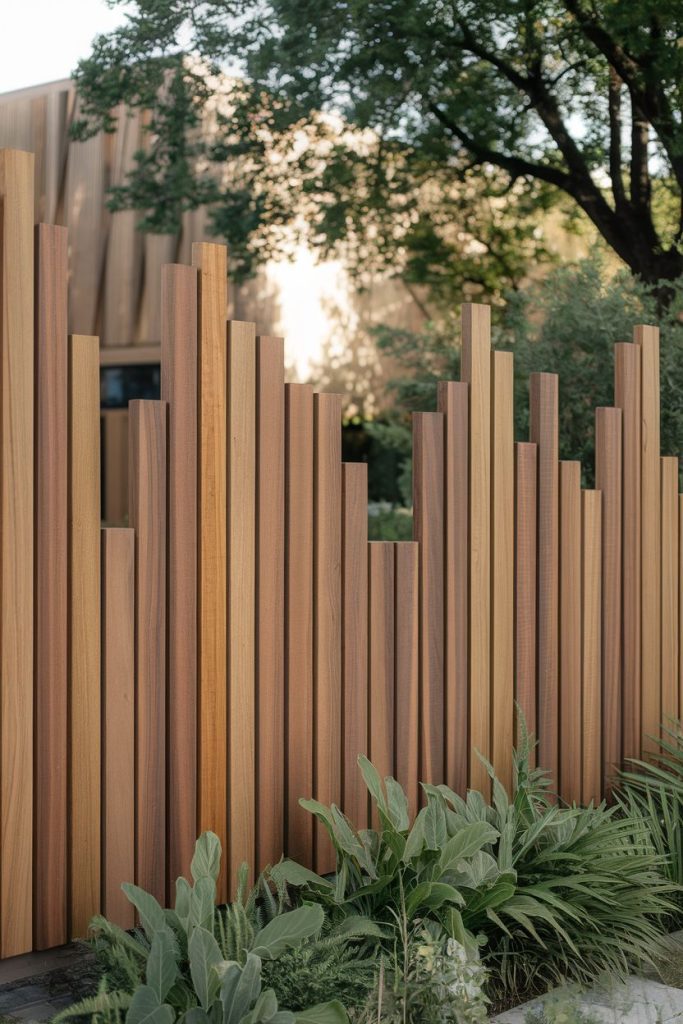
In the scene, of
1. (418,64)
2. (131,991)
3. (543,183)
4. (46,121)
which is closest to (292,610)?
(131,991)

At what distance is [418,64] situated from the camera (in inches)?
376

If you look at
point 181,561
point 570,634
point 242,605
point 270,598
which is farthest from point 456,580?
point 181,561

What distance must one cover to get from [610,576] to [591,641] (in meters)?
0.32

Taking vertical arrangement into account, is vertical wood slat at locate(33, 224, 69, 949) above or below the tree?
below

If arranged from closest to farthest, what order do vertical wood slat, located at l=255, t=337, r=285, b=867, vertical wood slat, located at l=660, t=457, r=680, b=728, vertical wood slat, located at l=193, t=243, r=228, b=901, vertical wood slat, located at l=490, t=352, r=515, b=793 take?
vertical wood slat, located at l=193, t=243, r=228, b=901, vertical wood slat, located at l=255, t=337, r=285, b=867, vertical wood slat, located at l=490, t=352, r=515, b=793, vertical wood slat, located at l=660, t=457, r=680, b=728

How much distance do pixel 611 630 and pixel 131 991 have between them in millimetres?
2890

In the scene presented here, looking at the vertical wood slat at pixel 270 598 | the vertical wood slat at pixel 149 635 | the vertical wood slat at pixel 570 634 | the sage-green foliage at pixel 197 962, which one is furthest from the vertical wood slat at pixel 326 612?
the vertical wood slat at pixel 570 634

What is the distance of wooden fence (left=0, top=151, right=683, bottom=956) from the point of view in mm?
3293

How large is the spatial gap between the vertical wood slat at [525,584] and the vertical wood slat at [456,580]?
316 millimetres

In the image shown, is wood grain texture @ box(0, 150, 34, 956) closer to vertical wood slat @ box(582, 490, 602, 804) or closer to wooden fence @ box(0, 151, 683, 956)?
wooden fence @ box(0, 151, 683, 956)

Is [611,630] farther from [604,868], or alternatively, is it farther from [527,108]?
[527,108]

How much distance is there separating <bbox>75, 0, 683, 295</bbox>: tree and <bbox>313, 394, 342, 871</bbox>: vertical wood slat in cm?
540

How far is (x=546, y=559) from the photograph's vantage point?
481cm

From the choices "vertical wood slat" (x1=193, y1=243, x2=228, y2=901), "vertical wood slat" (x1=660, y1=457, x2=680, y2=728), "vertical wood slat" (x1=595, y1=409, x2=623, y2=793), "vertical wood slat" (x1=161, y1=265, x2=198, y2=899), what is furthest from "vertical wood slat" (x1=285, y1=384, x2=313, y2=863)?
"vertical wood slat" (x1=660, y1=457, x2=680, y2=728)
